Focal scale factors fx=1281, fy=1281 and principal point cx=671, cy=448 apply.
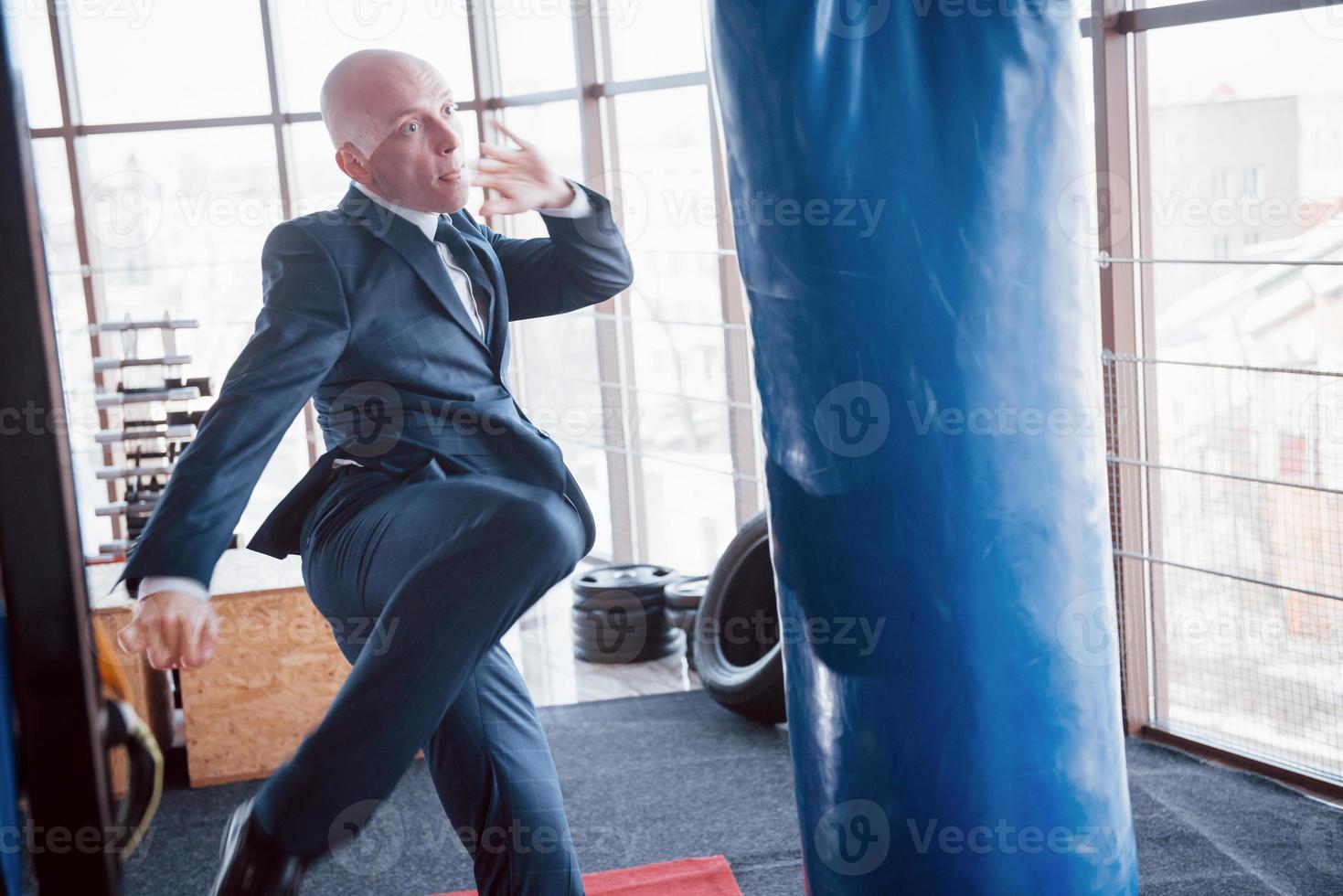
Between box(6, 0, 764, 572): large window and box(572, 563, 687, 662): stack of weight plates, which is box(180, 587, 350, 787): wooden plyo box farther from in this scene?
box(6, 0, 764, 572): large window

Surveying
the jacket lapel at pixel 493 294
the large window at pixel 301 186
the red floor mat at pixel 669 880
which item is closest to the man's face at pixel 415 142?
the jacket lapel at pixel 493 294

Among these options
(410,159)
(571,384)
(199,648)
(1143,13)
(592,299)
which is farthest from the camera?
(571,384)

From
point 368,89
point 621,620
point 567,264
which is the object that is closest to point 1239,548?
point 621,620

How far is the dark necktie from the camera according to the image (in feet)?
5.86

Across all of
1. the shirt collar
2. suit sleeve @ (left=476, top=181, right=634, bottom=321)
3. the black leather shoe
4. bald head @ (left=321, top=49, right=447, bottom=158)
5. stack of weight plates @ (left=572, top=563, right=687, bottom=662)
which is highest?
bald head @ (left=321, top=49, right=447, bottom=158)

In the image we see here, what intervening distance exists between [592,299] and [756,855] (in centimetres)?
166

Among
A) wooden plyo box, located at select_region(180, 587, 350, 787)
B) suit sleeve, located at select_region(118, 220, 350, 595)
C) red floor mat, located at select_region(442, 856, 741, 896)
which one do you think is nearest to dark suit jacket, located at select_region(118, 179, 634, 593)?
suit sleeve, located at select_region(118, 220, 350, 595)

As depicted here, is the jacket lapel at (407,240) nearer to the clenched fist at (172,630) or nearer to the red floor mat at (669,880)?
the clenched fist at (172,630)

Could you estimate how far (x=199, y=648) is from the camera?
1540 millimetres

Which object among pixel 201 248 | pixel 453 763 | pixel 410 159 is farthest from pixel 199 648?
pixel 201 248

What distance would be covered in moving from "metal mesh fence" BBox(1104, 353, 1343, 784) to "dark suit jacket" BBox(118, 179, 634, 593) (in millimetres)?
2029

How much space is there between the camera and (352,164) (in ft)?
5.57

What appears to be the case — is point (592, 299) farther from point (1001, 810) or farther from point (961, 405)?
point (1001, 810)

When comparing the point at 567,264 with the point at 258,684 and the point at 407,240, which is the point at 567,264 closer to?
the point at 407,240
